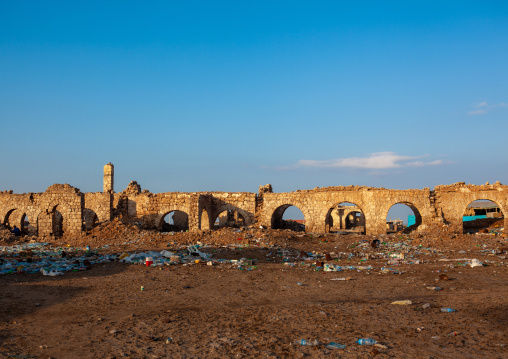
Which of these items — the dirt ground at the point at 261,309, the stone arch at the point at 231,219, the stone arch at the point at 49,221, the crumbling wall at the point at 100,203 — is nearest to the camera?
the dirt ground at the point at 261,309

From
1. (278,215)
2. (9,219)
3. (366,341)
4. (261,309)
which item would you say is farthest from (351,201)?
(9,219)

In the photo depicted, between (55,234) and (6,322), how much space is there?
15.3m

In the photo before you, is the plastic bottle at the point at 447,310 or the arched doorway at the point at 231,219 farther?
the arched doorway at the point at 231,219

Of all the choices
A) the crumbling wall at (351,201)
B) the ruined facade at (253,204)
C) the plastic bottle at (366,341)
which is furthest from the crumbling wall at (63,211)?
the plastic bottle at (366,341)

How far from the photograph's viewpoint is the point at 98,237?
59.8 feet

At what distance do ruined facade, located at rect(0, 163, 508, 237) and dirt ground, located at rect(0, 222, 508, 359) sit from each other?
7454 mm

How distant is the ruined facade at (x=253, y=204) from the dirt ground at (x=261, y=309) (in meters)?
7.45

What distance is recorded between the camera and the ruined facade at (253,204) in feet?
66.0

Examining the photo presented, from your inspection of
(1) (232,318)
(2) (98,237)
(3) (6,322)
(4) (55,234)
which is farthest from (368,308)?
(4) (55,234)

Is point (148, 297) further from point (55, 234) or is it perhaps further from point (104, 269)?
point (55, 234)

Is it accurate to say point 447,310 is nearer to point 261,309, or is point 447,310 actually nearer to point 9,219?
point 261,309

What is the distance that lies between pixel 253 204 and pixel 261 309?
15.9 m

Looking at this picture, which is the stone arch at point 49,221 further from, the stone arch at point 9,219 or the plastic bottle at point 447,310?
the plastic bottle at point 447,310

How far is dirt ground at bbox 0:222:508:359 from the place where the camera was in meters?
4.88
